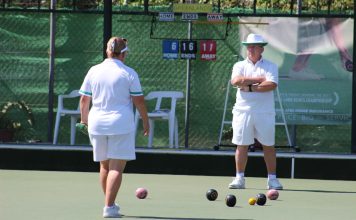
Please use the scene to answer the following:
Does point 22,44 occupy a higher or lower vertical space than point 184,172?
higher

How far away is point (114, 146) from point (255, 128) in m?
2.58

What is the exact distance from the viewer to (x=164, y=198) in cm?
930

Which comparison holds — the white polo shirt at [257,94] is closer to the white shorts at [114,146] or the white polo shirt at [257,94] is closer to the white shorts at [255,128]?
the white shorts at [255,128]

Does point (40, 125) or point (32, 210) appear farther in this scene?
point (40, 125)

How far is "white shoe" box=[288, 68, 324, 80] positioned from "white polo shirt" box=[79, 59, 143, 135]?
4803 mm

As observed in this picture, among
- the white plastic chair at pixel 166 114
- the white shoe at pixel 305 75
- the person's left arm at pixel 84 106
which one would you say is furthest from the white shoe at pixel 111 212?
the white shoe at pixel 305 75

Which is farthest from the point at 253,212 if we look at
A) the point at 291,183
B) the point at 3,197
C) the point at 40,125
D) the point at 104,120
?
the point at 40,125

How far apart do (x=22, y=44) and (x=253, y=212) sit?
17.4ft

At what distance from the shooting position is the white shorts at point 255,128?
10156 millimetres

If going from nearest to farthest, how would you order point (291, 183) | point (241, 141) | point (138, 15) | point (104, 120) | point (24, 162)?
point (104, 120), point (241, 141), point (291, 183), point (24, 162), point (138, 15)

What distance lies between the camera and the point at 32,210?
823cm

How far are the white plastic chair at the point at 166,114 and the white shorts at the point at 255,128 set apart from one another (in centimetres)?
236

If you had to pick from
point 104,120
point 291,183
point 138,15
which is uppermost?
point 138,15

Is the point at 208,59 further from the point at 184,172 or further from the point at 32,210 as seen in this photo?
the point at 32,210
